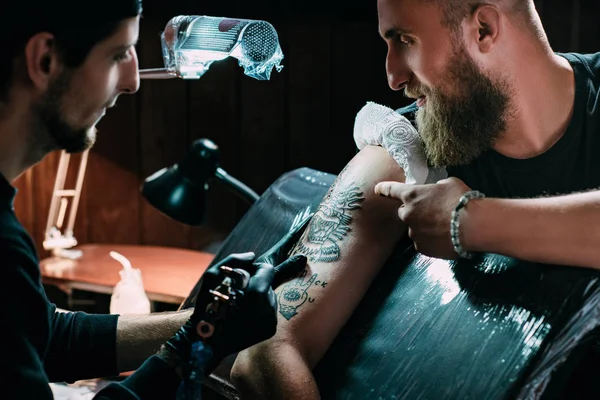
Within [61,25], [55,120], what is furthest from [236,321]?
[61,25]

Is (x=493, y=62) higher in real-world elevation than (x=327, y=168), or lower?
higher

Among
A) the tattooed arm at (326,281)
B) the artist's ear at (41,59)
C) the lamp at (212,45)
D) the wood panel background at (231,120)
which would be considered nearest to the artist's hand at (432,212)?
the tattooed arm at (326,281)

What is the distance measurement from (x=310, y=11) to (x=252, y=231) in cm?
166

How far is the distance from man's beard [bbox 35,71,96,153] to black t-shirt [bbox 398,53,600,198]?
806mm

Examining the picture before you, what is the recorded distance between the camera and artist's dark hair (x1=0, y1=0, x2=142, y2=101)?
3.72 feet

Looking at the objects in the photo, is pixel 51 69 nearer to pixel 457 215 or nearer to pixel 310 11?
pixel 457 215

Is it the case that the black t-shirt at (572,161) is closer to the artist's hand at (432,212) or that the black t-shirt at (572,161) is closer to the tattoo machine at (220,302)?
the artist's hand at (432,212)

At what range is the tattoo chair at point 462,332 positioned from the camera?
42.0 inches

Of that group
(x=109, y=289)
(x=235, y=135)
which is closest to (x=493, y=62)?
(x=109, y=289)

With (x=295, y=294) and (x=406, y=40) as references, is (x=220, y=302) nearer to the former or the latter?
(x=295, y=294)

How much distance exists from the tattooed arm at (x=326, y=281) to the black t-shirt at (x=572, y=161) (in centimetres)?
22

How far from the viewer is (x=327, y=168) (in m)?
3.31

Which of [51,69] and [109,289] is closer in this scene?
[51,69]

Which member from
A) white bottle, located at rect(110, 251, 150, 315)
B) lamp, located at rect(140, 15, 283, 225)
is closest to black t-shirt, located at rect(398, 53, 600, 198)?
lamp, located at rect(140, 15, 283, 225)
